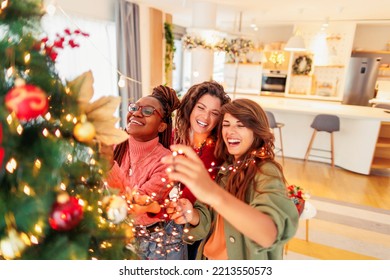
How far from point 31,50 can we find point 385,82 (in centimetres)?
663

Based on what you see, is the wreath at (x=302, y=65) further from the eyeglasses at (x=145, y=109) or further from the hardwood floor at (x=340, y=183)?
the eyeglasses at (x=145, y=109)

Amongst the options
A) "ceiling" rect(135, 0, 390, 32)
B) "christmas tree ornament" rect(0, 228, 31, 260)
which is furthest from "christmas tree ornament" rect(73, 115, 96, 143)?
"ceiling" rect(135, 0, 390, 32)

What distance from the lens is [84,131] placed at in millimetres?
556

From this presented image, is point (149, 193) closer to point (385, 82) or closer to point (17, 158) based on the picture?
point (17, 158)

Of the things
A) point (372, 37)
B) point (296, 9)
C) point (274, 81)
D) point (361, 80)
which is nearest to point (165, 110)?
point (296, 9)

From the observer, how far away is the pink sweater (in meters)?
0.92

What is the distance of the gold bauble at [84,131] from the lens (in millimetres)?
552

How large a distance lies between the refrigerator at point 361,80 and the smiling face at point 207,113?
212 inches

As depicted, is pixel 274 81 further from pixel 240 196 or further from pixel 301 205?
pixel 240 196

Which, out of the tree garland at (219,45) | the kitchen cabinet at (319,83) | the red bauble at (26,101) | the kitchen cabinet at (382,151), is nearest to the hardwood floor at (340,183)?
the kitchen cabinet at (382,151)

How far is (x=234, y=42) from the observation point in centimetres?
398

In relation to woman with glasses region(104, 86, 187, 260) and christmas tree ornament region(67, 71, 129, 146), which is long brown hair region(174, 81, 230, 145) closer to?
woman with glasses region(104, 86, 187, 260)

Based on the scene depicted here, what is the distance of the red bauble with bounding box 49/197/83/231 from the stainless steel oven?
5964 millimetres

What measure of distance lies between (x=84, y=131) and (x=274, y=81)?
5972 millimetres
